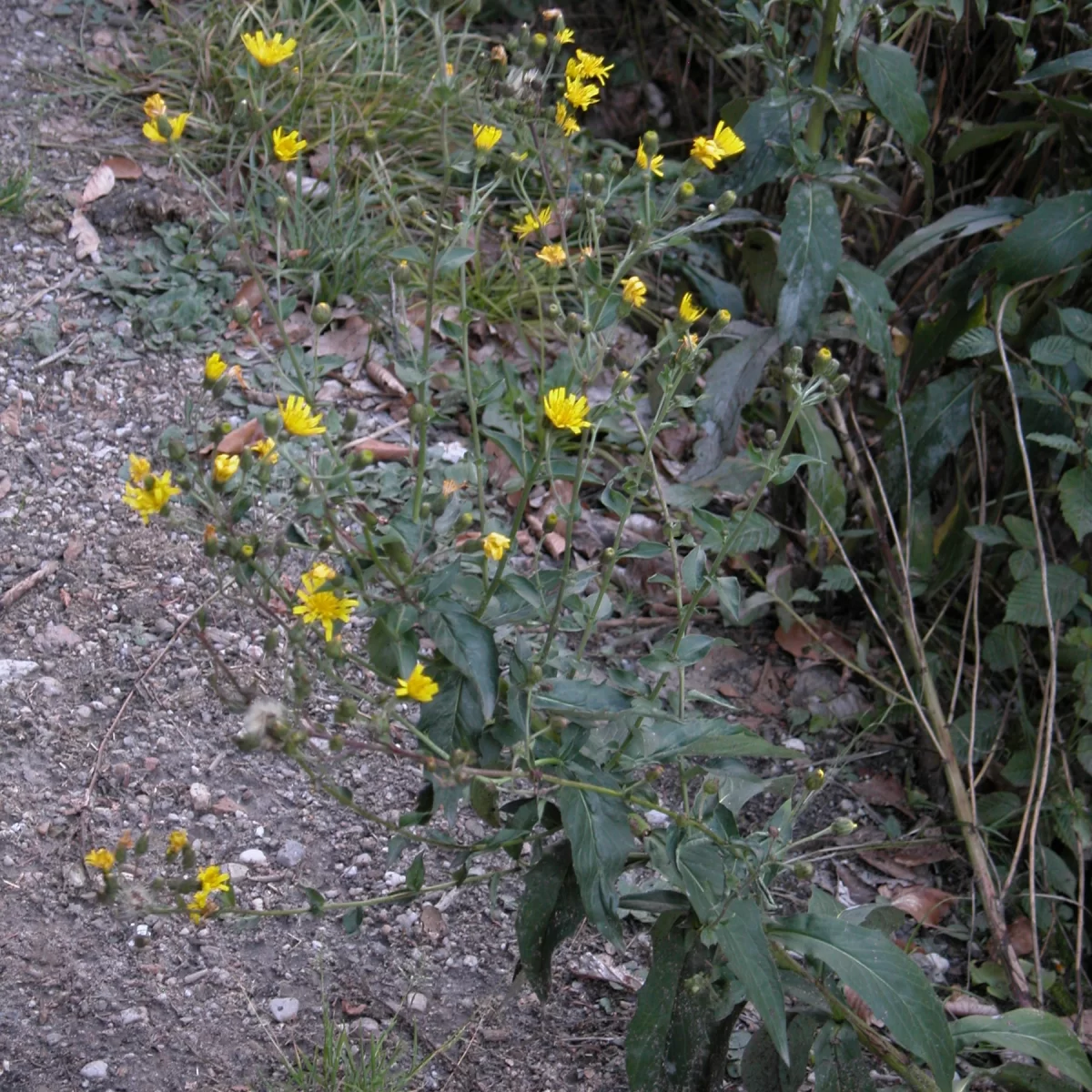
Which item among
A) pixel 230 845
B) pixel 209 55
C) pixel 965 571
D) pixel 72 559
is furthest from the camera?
pixel 209 55

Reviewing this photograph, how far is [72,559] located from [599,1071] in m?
1.41

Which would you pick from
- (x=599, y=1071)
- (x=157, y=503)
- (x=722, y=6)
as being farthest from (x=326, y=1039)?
(x=722, y=6)

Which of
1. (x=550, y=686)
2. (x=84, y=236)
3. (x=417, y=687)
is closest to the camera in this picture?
(x=417, y=687)

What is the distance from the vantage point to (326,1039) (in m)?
1.67

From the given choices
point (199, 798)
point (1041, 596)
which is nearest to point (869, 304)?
point (1041, 596)

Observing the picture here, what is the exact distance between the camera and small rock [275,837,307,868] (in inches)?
80.0

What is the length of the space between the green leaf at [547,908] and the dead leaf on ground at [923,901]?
939 mm

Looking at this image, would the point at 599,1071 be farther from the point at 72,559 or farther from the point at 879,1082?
the point at 72,559

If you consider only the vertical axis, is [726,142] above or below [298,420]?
above

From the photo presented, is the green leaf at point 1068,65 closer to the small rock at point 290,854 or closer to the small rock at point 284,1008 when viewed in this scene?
the small rock at point 290,854

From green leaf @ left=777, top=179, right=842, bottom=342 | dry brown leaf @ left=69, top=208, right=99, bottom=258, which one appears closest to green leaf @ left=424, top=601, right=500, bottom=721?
green leaf @ left=777, top=179, right=842, bottom=342

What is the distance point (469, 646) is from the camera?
143cm

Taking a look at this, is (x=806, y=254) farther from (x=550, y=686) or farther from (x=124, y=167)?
(x=124, y=167)

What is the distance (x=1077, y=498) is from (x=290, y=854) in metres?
1.57
